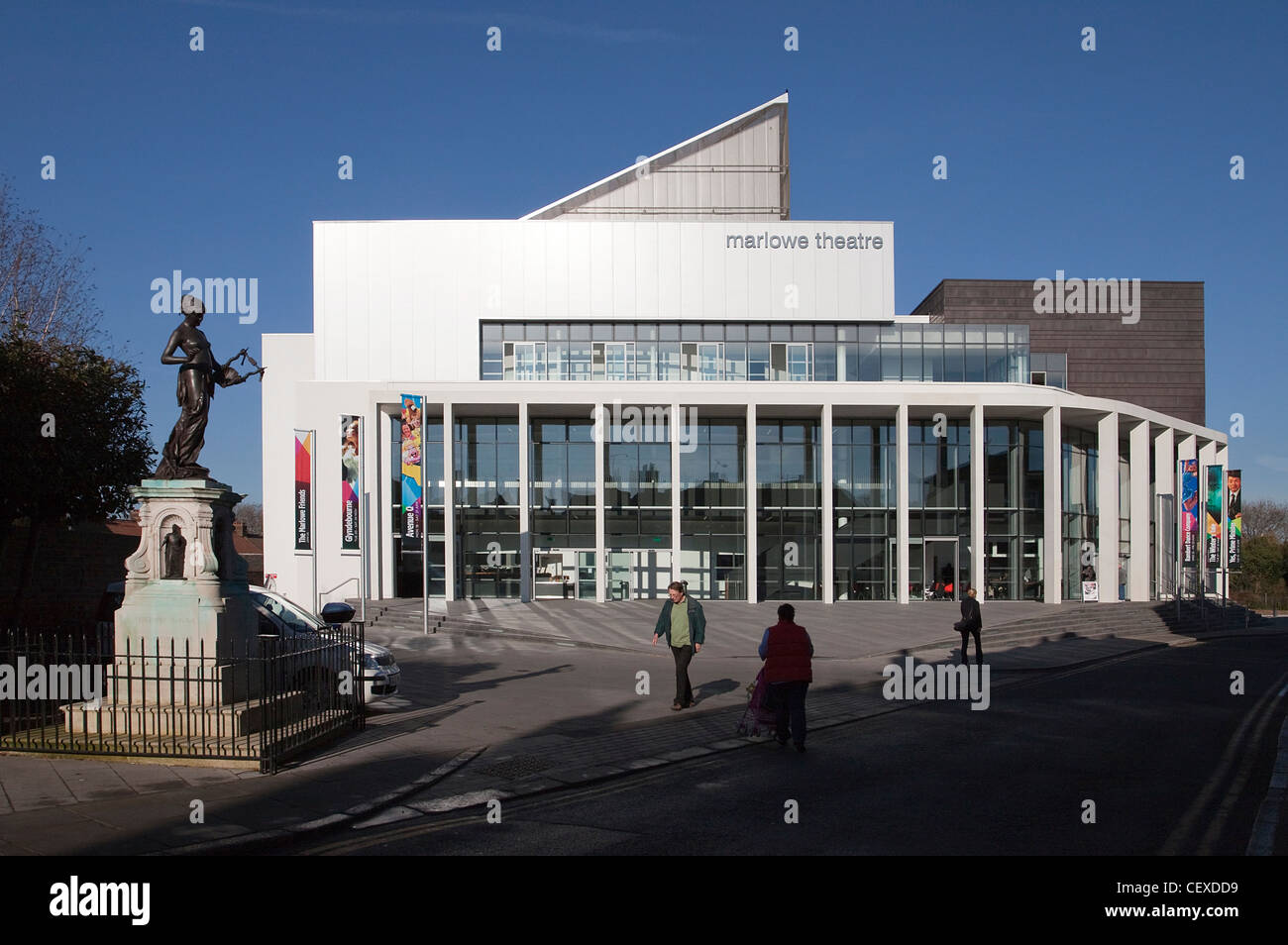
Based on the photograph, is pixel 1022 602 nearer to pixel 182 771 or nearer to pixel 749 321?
pixel 749 321

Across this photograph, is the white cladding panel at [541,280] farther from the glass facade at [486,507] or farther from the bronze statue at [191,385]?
the bronze statue at [191,385]

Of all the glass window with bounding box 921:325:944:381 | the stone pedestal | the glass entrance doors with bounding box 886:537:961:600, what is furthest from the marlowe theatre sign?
the stone pedestal

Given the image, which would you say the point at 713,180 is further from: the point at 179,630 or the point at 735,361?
the point at 179,630

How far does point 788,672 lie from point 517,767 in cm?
327

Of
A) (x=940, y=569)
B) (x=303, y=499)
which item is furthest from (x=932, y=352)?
(x=303, y=499)

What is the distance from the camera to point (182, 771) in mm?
9547

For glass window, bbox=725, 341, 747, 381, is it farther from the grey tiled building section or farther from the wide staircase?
the grey tiled building section

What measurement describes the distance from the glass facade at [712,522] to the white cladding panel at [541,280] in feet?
20.2

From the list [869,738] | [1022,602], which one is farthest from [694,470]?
[869,738]

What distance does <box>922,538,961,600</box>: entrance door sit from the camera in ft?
127

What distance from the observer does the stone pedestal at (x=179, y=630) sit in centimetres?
1044

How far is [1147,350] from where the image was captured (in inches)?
2638

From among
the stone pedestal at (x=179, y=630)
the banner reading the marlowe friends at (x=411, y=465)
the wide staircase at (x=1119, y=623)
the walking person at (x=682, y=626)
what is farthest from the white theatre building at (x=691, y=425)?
the stone pedestal at (x=179, y=630)

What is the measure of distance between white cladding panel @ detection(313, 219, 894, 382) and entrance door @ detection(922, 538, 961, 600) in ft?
32.5
